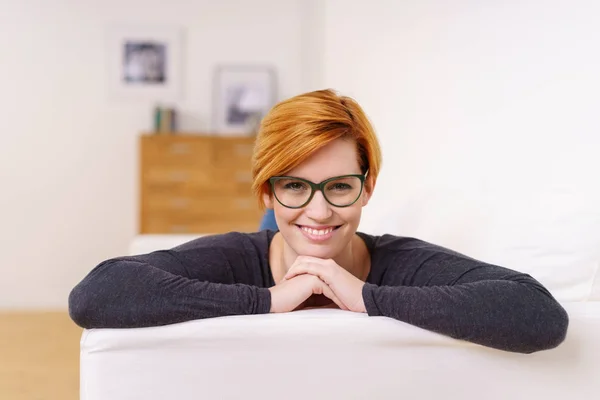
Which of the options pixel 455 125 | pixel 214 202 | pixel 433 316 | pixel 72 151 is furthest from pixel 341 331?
pixel 72 151

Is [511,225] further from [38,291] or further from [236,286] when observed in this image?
[38,291]

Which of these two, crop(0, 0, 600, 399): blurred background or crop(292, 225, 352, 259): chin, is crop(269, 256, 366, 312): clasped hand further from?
crop(0, 0, 600, 399): blurred background

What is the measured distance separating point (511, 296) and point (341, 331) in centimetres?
34

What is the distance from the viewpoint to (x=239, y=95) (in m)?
6.60

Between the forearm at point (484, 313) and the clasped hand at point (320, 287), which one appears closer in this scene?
the forearm at point (484, 313)

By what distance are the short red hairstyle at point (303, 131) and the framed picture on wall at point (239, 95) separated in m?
4.76

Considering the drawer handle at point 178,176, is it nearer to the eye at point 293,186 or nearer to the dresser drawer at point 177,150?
the dresser drawer at point 177,150

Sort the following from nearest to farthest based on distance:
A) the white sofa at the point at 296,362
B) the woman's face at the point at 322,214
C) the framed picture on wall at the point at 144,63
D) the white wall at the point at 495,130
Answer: the white sofa at the point at 296,362 → the woman's face at the point at 322,214 → the white wall at the point at 495,130 → the framed picture on wall at the point at 144,63

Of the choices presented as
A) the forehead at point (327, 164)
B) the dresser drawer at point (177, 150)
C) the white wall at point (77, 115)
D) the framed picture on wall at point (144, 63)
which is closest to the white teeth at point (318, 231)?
the forehead at point (327, 164)

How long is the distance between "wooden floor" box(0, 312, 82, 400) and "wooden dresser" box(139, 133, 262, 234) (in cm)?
104

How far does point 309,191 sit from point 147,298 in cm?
44

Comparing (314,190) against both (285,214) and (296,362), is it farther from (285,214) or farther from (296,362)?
(296,362)

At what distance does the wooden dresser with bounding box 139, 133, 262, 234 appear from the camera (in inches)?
238

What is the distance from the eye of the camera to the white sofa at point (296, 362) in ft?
5.08
